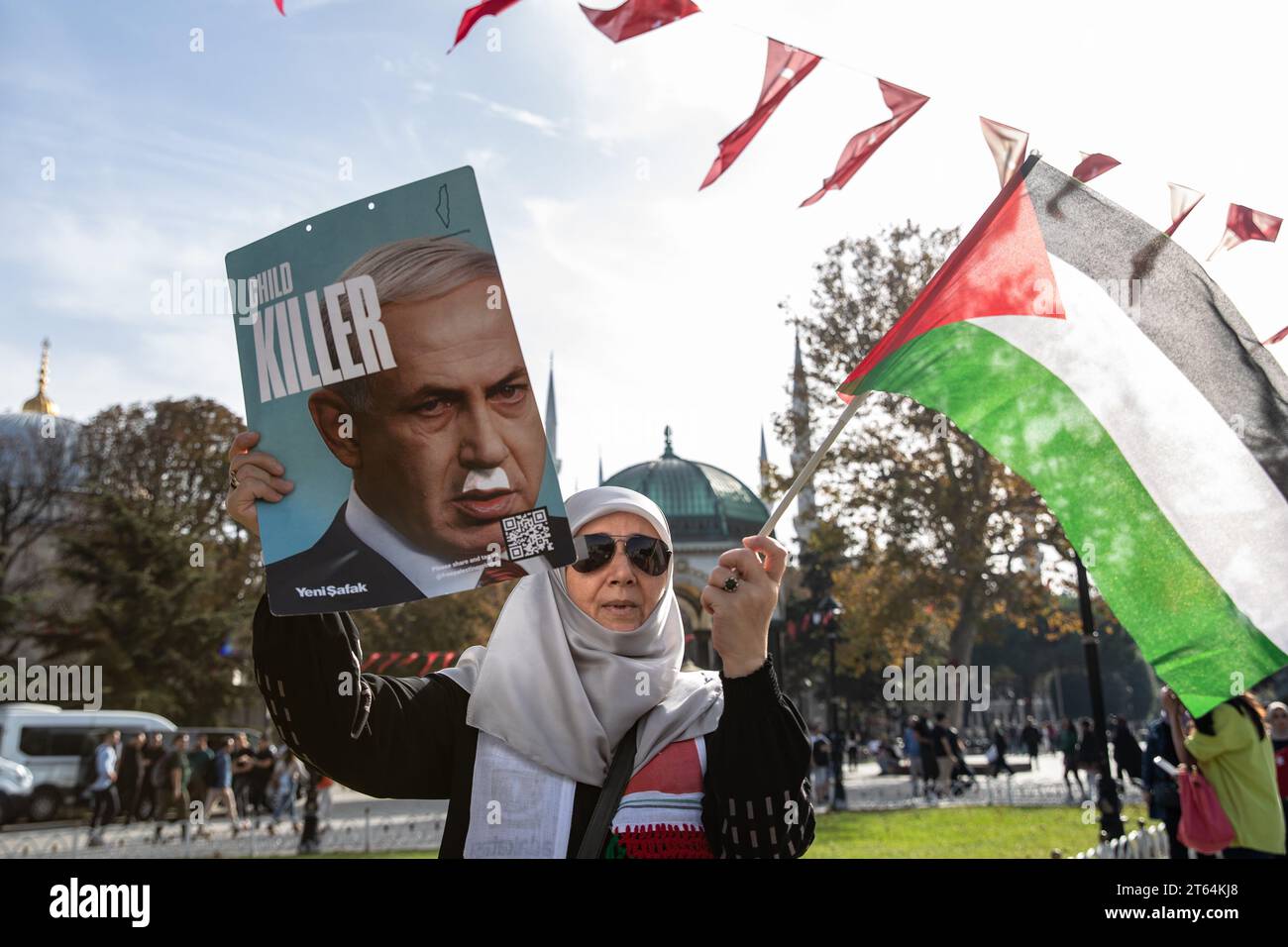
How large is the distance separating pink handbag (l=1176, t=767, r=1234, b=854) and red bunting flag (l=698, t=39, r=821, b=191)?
5096mm

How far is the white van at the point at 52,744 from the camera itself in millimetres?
22391

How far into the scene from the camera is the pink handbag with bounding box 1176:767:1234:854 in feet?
21.7

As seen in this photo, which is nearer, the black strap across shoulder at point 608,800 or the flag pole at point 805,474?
the black strap across shoulder at point 608,800

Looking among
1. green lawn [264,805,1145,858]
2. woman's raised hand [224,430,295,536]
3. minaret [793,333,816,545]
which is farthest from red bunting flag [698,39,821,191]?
minaret [793,333,816,545]

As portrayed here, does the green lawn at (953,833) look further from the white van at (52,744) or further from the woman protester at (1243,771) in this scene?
the white van at (52,744)

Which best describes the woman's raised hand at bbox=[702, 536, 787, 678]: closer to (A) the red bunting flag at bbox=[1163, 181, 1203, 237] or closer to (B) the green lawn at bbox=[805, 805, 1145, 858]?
(A) the red bunting flag at bbox=[1163, 181, 1203, 237]

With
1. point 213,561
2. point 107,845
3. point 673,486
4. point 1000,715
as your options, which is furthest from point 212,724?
point 1000,715

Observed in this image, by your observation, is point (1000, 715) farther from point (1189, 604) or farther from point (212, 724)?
point (1189, 604)

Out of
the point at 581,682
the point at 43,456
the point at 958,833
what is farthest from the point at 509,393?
the point at 43,456

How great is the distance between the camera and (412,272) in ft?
7.22

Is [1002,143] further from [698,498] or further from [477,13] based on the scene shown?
[698,498]

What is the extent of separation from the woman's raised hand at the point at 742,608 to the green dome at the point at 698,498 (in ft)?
149

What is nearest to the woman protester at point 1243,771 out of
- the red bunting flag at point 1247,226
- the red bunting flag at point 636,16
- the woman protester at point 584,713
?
the red bunting flag at point 1247,226

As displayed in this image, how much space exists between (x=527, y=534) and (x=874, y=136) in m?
2.93
